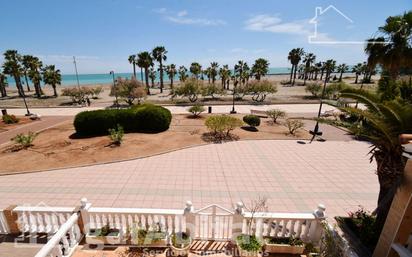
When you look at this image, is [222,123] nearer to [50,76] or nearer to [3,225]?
[3,225]

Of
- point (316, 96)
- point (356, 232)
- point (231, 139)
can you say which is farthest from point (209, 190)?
point (316, 96)

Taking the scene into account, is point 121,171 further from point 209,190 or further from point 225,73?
point 225,73

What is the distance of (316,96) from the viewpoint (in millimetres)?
44281

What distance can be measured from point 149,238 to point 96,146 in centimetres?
1064

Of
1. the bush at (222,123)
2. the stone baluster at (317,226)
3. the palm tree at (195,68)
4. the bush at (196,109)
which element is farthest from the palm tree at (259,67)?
the stone baluster at (317,226)

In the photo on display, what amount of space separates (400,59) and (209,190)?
18637 millimetres

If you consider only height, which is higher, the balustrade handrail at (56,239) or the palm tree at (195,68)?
the palm tree at (195,68)

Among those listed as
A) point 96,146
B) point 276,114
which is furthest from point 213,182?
point 276,114

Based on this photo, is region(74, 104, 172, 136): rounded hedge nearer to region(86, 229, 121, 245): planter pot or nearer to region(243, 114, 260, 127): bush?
region(243, 114, 260, 127): bush

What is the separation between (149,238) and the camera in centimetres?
576

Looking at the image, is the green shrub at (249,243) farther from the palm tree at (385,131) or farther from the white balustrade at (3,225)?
the white balustrade at (3,225)

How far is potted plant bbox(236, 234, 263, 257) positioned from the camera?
5.42m

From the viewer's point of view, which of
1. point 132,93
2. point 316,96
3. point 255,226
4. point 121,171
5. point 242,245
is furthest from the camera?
point 316,96

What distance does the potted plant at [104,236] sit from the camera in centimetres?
579
